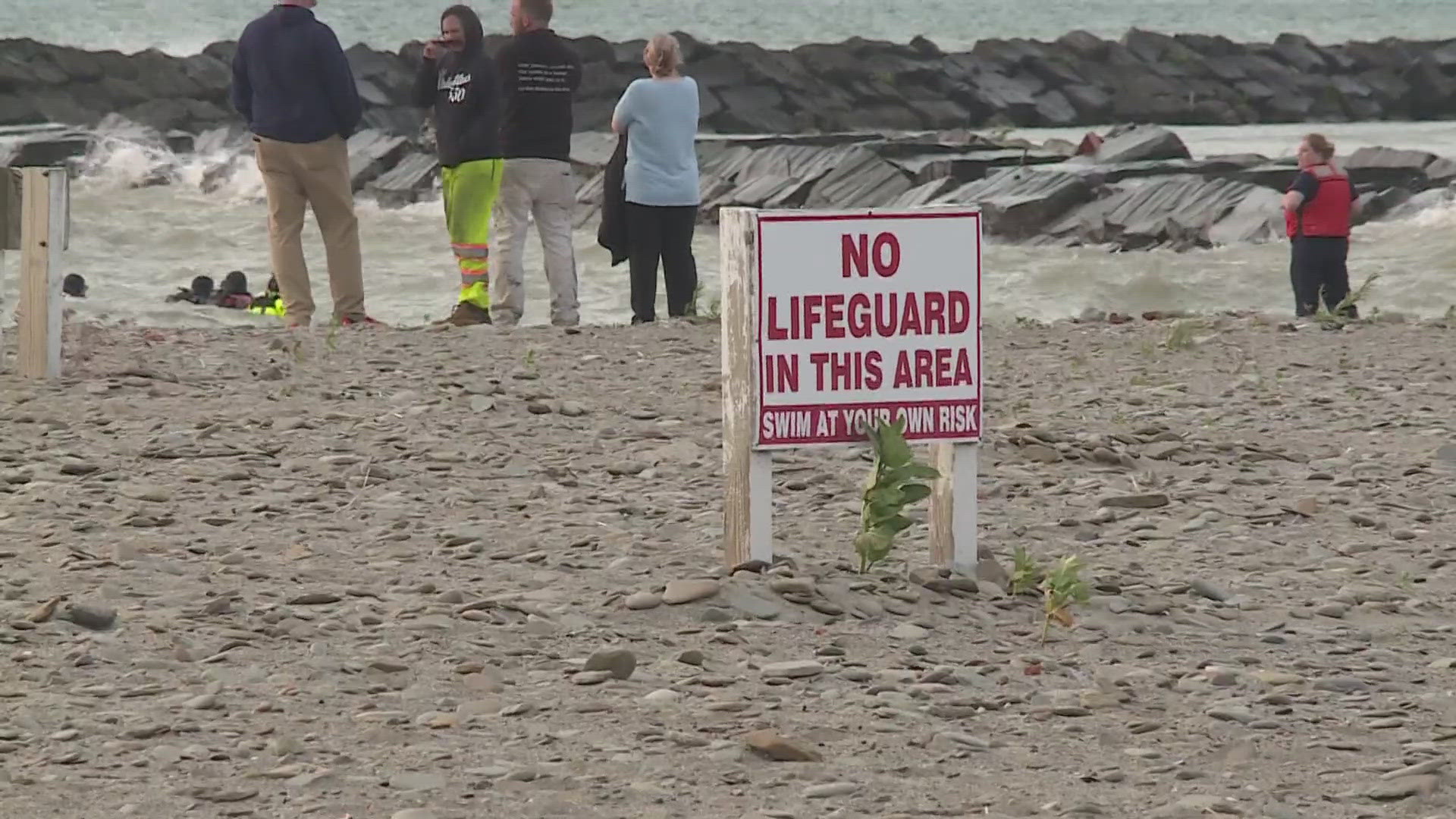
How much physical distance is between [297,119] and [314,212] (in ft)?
1.72

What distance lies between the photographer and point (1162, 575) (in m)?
6.43

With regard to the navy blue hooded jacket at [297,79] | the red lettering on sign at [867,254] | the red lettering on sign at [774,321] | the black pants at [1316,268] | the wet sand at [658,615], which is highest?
the navy blue hooded jacket at [297,79]

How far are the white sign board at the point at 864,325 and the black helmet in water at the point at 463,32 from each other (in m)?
6.00

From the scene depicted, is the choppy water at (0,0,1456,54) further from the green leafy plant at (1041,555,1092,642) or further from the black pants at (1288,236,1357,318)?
the green leafy plant at (1041,555,1092,642)

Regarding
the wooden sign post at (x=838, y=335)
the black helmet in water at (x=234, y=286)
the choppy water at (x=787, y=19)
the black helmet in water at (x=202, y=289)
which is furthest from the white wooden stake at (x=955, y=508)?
the choppy water at (x=787, y=19)

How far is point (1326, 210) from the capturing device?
13703 mm

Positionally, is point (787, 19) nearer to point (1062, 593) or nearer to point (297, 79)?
point (297, 79)

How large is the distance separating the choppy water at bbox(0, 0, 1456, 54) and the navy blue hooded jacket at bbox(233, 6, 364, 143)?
60.5m

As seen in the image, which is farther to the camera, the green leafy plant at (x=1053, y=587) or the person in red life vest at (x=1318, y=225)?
the person in red life vest at (x=1318, y=225)

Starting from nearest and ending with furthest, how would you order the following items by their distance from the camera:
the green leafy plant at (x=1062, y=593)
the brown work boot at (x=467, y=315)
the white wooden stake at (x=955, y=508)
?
the green leafy plant at (x=1062, y=593), the white wooden stake at (x=955, y=508), the brown work boot at (x=467, y=315)

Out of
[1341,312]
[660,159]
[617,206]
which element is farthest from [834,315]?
[1341,312]

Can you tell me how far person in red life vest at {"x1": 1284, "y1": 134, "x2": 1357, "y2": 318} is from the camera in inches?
537

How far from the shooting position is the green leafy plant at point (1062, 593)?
18.5 feet

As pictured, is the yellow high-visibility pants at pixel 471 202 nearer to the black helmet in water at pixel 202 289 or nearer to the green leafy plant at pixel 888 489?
Result: the black helmet in water at pixel 202 289
